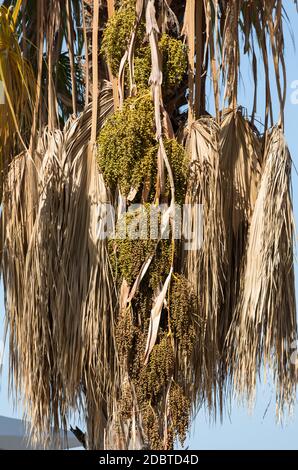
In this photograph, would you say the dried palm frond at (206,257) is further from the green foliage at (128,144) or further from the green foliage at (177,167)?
the green foliage at (128,144)

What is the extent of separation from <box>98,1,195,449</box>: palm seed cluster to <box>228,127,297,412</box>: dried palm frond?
41 centimetres

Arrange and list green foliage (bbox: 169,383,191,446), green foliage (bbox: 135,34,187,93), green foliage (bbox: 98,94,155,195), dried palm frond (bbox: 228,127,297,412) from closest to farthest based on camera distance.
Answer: green foliage (bbox: 169,383,191,446) < green foliage (bbox: 98,94,155,195) < dried palm frond (bbox: 228,127,297,412) < green foliage (bbox: 135,34,187,93)

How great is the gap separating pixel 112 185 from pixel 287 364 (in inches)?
61.9

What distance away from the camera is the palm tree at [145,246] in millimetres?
7809

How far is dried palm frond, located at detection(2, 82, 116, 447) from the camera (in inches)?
313

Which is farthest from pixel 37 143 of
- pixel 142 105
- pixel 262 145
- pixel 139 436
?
pixel 139 436

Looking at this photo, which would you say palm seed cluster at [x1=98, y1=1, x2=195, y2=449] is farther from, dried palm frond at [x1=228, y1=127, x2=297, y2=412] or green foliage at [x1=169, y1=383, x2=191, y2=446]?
dried palm frond at [x1=228, y1=127, x2=297, y2=412]

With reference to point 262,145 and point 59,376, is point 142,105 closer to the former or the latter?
point 262,145

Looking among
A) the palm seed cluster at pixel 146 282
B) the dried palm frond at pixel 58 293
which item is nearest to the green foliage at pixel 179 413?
the palm seed cluster at pixel 146 282

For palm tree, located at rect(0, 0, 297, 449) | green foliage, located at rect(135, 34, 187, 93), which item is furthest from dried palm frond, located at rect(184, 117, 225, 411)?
green foliage, located at rect(135, 34, 187, 93)

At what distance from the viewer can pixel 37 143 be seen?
28.0 feet

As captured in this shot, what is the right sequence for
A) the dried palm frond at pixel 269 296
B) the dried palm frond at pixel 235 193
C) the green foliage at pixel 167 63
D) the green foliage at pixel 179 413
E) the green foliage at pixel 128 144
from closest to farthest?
the green foliage at pixel 179 413 < the green foliage at pixel 128 144 < the dried palm frond at pixel 269 296 < the green foliage at pixel 167 63 < the dried palm frond at pixel 235 193

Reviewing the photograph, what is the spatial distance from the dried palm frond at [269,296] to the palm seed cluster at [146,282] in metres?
0.41

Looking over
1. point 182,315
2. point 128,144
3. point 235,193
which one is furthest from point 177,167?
point 182,315
